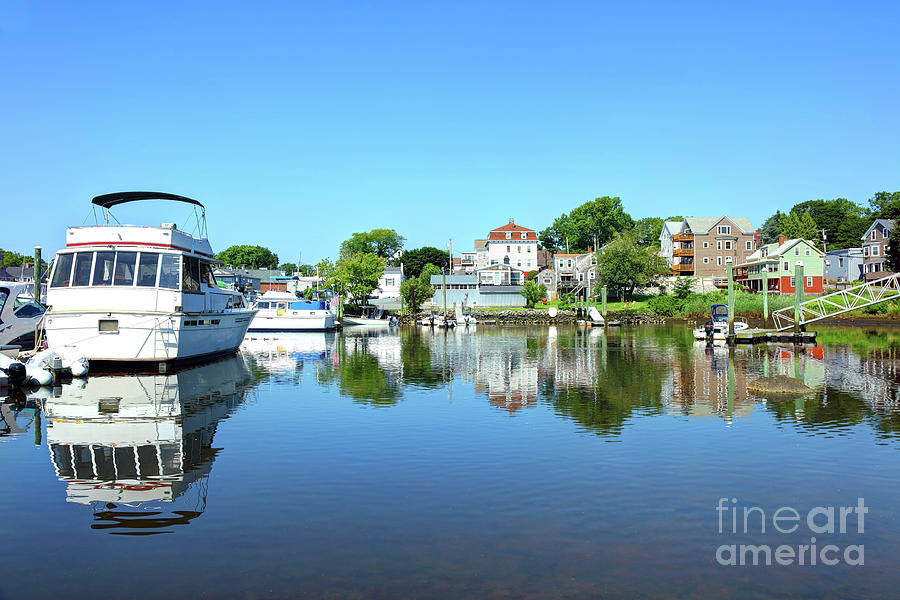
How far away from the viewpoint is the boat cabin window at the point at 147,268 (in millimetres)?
26248

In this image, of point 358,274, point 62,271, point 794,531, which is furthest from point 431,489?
point 358,274

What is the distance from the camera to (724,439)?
577 inches

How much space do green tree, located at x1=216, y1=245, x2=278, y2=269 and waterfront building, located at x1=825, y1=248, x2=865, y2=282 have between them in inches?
4585

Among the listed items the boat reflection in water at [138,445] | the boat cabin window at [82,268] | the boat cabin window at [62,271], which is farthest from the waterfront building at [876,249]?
the boat cabin window at [62,271]

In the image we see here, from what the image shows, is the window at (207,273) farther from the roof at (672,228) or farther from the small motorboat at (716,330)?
the roof at (672,228)

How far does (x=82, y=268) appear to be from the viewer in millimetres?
25516

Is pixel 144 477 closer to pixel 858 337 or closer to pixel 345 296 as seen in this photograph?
pixel 858 337

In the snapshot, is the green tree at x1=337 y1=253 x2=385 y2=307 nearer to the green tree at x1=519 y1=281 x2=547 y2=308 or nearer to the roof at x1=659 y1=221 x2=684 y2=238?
the green tree at x1=519 y1=281 x2=547 y2=308

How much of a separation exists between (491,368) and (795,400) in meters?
13.8

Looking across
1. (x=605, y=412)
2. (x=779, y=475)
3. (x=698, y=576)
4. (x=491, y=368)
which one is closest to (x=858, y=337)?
(x=491, y=368)

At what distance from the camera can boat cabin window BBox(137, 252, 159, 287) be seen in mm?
26248

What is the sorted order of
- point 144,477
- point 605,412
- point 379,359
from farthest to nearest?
point 379,359 → point 605,412 → point 144,477

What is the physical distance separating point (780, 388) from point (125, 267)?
24.2 metres

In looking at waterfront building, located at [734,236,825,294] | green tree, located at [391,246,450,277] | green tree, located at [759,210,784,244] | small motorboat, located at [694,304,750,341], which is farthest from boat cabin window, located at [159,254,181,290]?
green tree, located at [759,210,784,244]
